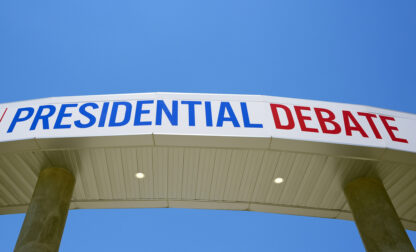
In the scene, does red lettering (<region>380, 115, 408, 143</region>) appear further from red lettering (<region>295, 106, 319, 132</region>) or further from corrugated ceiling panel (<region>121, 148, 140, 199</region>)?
corrugated ceiling panel (<region>121, 148, 140, 199</region>)

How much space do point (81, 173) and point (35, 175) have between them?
1160mm

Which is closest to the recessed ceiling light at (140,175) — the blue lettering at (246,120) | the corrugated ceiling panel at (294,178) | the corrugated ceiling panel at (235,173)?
the corrugated ceiling panel at (235,173)

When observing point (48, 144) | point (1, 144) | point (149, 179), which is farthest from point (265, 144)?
point (1, 144)

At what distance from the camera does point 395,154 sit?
9.05 metres

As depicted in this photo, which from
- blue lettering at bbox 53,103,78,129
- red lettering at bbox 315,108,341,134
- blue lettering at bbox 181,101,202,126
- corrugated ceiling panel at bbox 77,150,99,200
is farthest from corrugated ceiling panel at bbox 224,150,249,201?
blue lettering at bbox 53,103,78,129

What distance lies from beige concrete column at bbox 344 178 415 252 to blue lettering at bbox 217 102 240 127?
3.74 metres

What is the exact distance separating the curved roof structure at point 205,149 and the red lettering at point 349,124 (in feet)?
0.09

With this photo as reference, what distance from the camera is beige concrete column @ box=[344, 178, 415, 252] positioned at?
8777mm

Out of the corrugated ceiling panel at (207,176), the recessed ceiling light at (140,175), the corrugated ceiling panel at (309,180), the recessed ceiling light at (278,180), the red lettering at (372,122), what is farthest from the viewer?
the recessed ceiling light at (278,180)

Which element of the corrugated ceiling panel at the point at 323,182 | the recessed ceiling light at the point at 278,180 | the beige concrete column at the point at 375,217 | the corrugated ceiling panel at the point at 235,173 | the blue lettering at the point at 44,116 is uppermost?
the blue lettering at the point at 44,116

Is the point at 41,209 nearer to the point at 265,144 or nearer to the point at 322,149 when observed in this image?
the point at 265,144

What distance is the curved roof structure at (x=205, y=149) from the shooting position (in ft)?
28.5

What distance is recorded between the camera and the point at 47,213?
8.85 meters

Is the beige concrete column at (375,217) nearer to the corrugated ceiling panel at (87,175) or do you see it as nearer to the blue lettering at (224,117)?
the blue lettering at (224,117)
